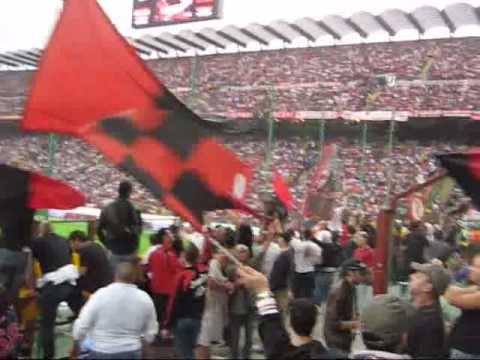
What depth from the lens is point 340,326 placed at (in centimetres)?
518

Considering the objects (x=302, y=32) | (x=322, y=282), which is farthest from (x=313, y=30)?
(x=322, y=282)

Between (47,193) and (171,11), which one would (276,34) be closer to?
(171,11)

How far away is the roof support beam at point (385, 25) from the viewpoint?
113 feet

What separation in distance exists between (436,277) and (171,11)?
1464 inches

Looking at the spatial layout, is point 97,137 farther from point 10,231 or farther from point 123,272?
point 10,231

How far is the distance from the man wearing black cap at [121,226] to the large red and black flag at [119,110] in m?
1.28

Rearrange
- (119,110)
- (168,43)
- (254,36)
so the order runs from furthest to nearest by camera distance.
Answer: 1. (168,43)
2. (254,36)
3. (119,110)

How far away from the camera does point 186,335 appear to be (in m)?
6.42

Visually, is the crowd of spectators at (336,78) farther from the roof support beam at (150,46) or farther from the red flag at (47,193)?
the red flag at (47,193)

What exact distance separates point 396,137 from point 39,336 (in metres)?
30.1

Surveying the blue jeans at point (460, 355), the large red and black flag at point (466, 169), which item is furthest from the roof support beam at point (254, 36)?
the blue jeans at point (460, 355)

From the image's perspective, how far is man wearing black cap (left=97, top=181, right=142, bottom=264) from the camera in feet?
20.2

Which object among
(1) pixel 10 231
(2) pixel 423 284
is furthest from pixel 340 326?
(1) pixel 10 231

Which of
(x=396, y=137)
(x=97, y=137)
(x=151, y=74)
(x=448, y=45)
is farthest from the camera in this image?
(x=448, y=45)
